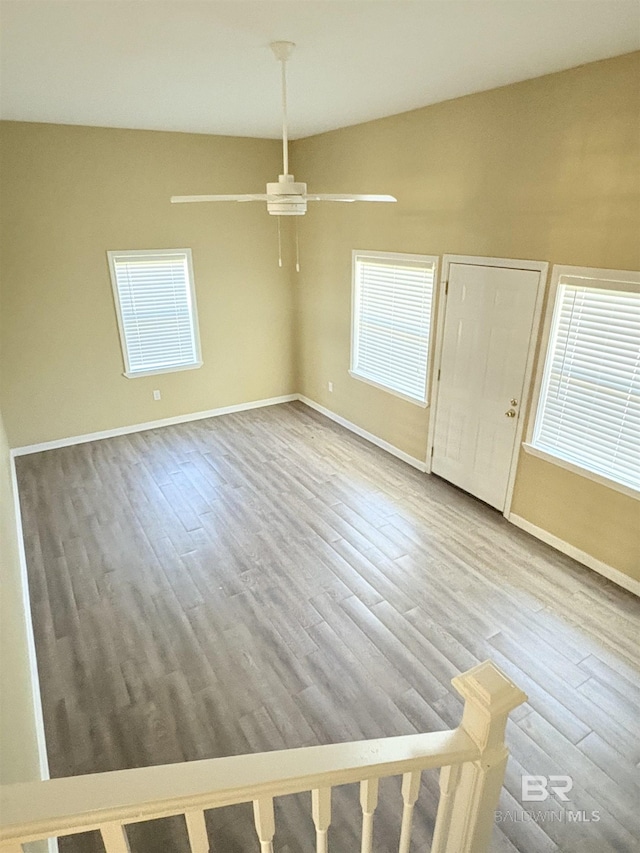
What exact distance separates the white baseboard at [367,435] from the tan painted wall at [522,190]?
0.28ft

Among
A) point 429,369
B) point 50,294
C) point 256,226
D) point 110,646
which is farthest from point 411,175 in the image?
point 110,646

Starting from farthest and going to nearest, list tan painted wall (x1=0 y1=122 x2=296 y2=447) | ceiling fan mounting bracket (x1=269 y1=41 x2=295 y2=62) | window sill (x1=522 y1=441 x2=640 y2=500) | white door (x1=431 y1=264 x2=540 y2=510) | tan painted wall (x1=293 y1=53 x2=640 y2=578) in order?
tan painted wall (x1=0 y1=122 x2=296 y2=447), white door (x1=431 y1=264 x2=540 y2=510), window sill (x1=522 y1=441 x2=640 y2=500), tan painted wall (x1=293 y1=53 x2=640 y2=578), ceiling fan mounting bracket (x1=269 y1=41 x2=295 y2=62)

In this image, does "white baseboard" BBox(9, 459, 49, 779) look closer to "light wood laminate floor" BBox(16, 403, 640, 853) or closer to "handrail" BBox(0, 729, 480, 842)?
"light wood laminate floor" BBox(16, 403, 640, 853)

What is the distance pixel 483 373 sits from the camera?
4.15 meters

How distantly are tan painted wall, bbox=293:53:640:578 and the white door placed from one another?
0.21m

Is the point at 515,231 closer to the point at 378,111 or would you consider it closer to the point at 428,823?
the point at 378,111

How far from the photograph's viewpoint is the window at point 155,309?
548 centimetres

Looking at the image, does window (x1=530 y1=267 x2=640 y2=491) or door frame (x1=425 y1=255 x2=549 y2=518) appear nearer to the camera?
window (x1=530 y1=267 x2=640 y2=491)

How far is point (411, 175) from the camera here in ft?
14.5

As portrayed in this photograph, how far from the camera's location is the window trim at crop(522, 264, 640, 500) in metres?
3.09

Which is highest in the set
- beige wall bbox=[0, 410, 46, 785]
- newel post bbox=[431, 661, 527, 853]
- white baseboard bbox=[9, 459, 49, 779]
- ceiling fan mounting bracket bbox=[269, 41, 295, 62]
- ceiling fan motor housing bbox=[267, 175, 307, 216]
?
ceiling fan mounting bracket bbox=[269, 41, 295, 62]

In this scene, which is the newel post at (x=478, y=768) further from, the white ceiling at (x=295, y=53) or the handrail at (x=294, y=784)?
the white ceiling at (x=295, y=53)

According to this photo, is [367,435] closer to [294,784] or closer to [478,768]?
[478,768]

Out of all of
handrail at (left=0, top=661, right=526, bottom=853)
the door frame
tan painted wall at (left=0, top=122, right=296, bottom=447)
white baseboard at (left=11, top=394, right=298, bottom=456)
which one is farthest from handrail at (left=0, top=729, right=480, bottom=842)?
white baseboard at (left=11, top=394, right=298, bottom=456)
